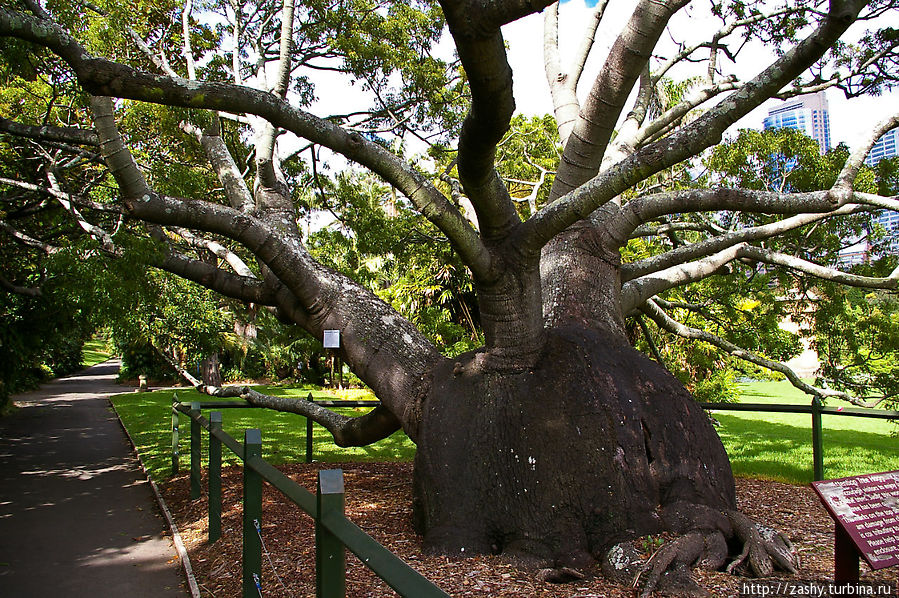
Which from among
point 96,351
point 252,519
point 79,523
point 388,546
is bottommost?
point 79,523

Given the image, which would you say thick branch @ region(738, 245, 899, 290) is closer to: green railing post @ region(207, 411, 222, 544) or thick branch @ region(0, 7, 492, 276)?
thick branch @ region(0, 7, 492, 276)

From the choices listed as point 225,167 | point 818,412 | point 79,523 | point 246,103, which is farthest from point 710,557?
point 225,167

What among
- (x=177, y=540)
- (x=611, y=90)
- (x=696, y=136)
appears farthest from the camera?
(x=177, y=540)

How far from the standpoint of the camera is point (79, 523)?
6.59 meters

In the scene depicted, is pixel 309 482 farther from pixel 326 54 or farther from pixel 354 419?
pixel 326 54

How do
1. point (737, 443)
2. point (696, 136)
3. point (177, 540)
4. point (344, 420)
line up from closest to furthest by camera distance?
point (696, 136) → point (177, 540) → point (344, 420) → point (737, 443)

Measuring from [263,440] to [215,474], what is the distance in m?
8.54

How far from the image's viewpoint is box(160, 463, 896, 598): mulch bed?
12.7ft

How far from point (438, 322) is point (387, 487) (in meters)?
6.29

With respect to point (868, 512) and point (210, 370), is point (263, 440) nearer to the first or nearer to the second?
point (868, 512)

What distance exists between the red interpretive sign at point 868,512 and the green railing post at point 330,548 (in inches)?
89.4

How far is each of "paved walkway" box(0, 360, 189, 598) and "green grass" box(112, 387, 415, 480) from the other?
396 millimetres

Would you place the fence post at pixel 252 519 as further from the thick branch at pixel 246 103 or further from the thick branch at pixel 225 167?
the thick branch at pixel 225 167

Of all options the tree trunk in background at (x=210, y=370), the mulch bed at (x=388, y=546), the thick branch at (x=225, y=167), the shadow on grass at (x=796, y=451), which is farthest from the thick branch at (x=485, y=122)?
the tree trunk in background at (x=210, y=370)
